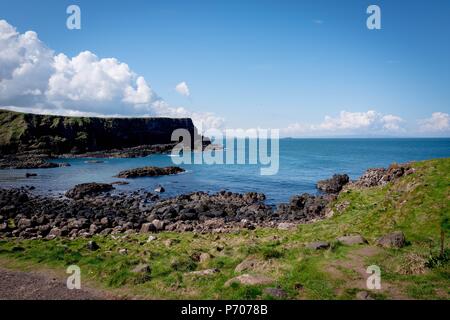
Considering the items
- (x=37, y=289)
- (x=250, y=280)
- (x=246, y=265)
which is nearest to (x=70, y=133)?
(x=37, y=289)

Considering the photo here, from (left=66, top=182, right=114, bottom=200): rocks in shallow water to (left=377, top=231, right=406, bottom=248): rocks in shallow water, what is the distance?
46.1 meters

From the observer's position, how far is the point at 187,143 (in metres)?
187

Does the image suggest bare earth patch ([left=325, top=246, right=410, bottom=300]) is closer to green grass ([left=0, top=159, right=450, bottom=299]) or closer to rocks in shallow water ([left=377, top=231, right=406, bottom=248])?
green grass ([left=0, top=159, right=450, bottom=299])

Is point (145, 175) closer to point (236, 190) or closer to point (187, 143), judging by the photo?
point (236, 190)

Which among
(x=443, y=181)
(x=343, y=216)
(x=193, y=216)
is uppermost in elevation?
(x=443, y=181)

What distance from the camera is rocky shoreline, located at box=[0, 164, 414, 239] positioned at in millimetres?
31000

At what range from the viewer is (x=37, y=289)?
1548cm

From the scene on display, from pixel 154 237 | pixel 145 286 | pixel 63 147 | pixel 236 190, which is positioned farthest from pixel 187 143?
pixel 145 286

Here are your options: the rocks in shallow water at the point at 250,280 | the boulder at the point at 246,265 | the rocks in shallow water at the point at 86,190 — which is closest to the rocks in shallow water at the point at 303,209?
the boulder at the point at 246,265

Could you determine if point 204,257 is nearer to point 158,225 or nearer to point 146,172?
point 158,225

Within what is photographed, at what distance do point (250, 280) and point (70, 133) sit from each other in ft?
478

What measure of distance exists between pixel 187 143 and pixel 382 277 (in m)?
176

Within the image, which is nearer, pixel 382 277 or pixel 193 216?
pixel 382 277

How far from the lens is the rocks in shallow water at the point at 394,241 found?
17.2 metres
